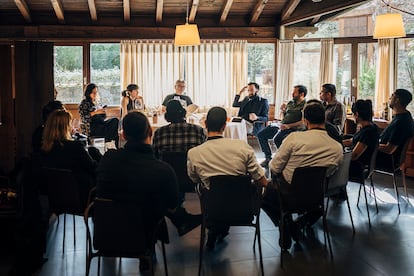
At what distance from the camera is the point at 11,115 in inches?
183

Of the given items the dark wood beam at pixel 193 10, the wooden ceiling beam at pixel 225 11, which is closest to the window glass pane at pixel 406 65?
the wooden ceiling beam at pixel 225 11

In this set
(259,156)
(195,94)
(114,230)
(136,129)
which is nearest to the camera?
(114,230)

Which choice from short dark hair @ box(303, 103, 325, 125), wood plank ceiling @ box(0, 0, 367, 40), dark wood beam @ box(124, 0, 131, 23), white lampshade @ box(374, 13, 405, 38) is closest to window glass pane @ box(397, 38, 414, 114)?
wood plank ceiling @ box(0, 0, 367, 40)

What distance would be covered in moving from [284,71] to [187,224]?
6.09 m

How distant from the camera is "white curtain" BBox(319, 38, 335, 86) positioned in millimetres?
8359

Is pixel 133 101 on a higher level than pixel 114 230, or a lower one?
higher

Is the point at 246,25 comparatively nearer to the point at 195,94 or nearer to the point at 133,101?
the point at 195,94

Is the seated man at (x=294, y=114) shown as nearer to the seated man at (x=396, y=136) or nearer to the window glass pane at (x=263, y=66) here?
the seated man at (x=396, y=136)

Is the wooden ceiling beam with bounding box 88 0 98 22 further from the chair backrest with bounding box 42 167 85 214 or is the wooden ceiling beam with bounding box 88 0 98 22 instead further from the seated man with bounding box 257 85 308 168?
the chair backrest with bounding box 42 167 85 214

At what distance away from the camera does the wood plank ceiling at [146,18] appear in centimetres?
827

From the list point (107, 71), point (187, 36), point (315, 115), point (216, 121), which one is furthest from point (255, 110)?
point (216, 121)

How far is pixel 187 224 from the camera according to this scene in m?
3.37

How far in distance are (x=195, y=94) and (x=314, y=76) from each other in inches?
90.2

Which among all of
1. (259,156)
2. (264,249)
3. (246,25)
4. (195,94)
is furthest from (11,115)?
(246,25)
